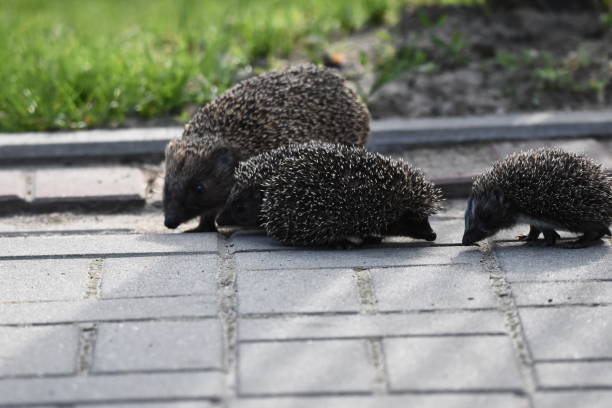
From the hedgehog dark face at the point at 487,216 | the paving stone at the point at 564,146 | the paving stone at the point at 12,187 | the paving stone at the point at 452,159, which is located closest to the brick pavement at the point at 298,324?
the hedgehog dark face at the point at 487,216

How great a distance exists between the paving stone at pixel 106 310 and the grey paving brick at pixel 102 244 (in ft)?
2.43

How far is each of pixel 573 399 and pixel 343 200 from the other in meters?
2.32

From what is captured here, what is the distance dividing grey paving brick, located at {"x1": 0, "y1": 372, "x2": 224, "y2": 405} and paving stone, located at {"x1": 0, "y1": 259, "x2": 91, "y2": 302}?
3.02 feet

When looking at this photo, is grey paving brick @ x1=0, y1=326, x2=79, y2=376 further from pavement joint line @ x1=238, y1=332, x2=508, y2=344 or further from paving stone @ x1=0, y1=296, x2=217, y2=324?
pavement joint line @ x1=238, y1=332, x2=508, y2=344

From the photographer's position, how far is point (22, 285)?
5102 millimetres

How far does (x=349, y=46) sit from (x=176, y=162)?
3741 mm

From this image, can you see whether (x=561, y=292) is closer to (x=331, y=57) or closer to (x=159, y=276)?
(x=159, y=276)

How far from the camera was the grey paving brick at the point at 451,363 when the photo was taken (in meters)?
4.04

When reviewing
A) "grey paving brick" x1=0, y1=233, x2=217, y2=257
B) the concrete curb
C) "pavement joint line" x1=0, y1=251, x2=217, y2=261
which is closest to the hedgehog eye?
"grey paving brick" x1=0, y1=233, x2=217, y2=257

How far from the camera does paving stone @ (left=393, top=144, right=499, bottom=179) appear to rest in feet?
23.2

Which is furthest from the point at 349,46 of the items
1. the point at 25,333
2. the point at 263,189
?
the point at 25,333

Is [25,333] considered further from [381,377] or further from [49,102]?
[49,102]

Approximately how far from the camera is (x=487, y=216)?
5.77 meters

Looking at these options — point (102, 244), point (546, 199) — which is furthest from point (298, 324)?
point (546, 199)
